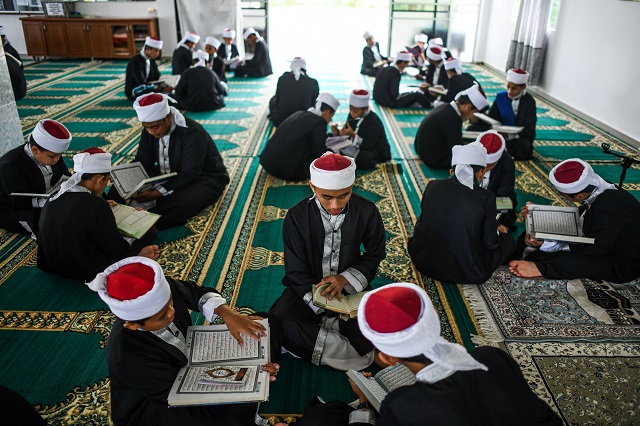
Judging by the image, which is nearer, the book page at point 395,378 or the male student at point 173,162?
the book page at point 395,378

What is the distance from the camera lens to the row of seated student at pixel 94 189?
8.35 feet

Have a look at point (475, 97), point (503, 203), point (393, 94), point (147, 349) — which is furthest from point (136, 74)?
point (147, 349)

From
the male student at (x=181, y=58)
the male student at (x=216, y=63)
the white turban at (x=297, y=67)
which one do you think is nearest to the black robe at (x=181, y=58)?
the male student at (x=181, y=58)

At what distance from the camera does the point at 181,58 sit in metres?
7.48

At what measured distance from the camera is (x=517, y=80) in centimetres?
453

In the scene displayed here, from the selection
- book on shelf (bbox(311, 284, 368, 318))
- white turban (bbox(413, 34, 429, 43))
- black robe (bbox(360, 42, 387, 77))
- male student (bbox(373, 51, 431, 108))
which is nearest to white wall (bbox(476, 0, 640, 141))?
male student (bbox(373, 51, 431, 108))

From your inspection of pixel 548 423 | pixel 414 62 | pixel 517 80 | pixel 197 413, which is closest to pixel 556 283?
pixel 548 423

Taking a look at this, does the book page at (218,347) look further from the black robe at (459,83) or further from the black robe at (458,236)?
the black robe at (459,83)

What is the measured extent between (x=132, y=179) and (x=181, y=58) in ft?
15.8

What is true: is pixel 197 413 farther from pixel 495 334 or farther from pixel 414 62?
pixel 414 62

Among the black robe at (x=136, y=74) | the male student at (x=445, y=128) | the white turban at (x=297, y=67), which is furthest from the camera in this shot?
the black robe at (x=136, y=74)

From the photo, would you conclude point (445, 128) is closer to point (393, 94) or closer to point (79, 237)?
point (393, 94)

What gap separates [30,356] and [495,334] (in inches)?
85.1

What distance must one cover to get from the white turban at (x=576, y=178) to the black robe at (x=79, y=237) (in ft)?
8.02
